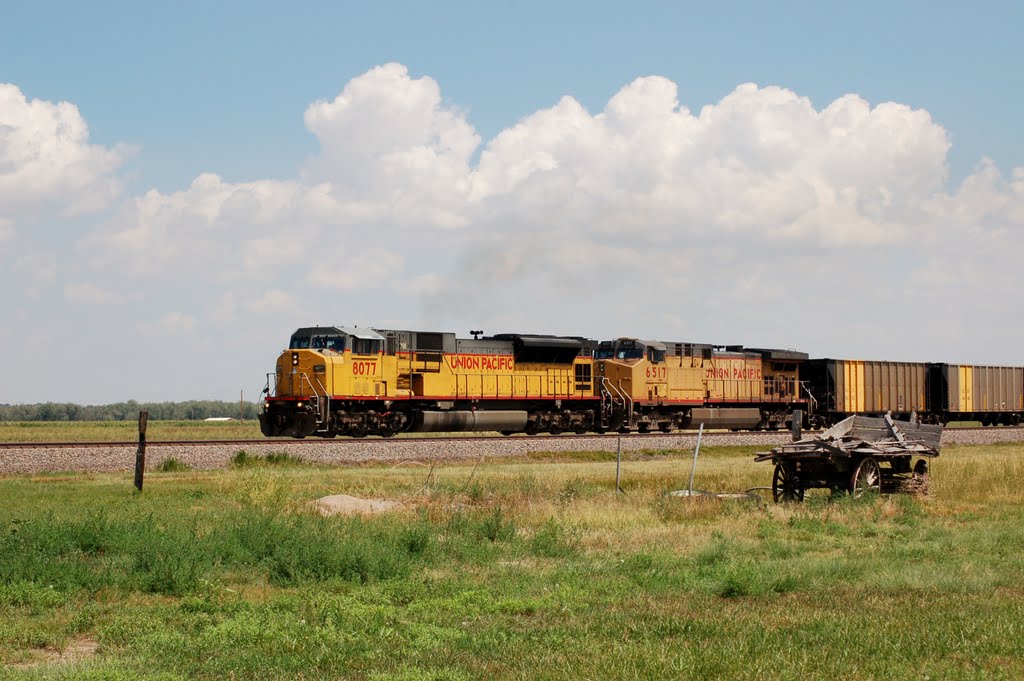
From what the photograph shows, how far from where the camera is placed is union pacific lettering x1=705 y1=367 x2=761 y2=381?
43.2m

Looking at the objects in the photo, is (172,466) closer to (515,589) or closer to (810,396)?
(515,589)

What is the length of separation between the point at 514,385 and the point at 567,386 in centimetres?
252

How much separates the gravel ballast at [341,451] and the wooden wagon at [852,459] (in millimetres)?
12546

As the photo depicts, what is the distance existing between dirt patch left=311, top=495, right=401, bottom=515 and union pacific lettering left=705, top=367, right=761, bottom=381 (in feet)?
89.2

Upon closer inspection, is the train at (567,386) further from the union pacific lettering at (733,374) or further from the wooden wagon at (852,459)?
the wooden wagon at (852,459)

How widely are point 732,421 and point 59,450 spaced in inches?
1071

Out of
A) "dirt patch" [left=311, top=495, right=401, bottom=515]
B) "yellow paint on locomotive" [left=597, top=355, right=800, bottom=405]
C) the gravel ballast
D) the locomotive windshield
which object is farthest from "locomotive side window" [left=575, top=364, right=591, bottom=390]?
"dirt patch" [left=311, top=495, right=401, bottom=515]

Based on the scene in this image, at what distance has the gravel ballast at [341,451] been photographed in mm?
24625

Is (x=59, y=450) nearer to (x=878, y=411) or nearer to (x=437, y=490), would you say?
(x=437, y=490)

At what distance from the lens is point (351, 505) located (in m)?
17.2

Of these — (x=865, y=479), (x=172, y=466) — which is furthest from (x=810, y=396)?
(x=172, y=466)

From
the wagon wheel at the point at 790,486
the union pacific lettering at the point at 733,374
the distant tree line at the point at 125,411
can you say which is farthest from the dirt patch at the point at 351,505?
the distant tree line at the point at 125,411

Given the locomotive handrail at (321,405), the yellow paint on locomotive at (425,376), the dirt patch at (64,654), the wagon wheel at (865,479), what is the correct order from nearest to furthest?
the dirt patch at (64,654) < the wagon wheel at (865,479) < the locomotive handrail at (321,405) < the yellow paint on locomotive at (425,376)

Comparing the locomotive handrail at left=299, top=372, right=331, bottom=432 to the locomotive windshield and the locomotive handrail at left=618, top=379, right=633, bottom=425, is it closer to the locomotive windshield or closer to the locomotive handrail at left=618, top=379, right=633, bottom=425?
the locomotive windshield
